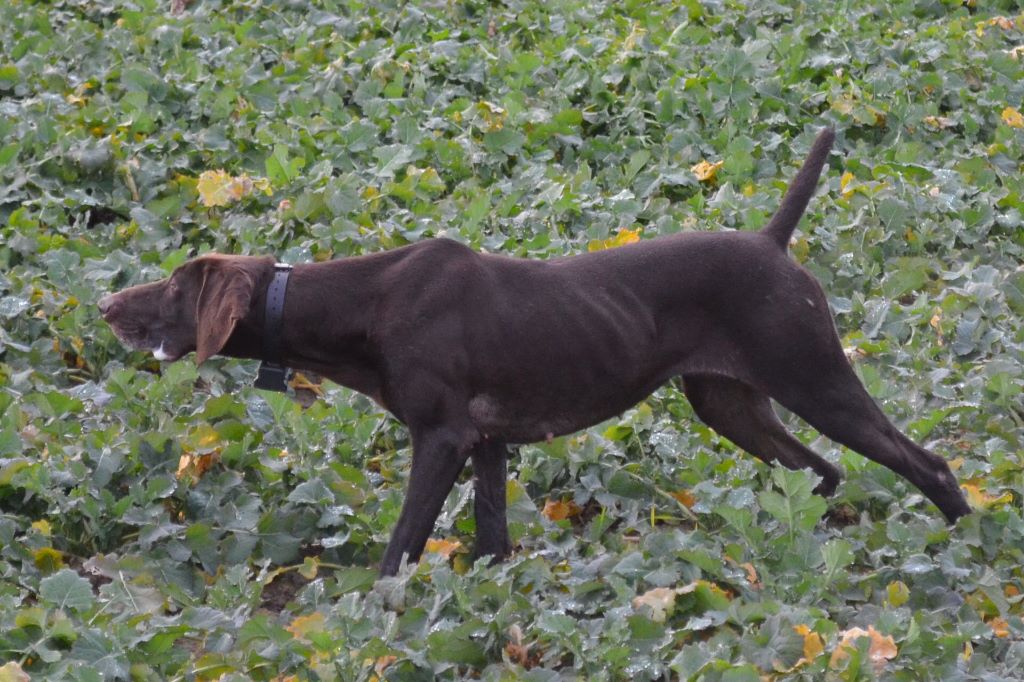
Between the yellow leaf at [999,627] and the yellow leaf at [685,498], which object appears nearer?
the yellow leaf at [999,627]

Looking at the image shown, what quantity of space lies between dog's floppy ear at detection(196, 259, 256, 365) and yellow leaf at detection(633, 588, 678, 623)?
1700 mm

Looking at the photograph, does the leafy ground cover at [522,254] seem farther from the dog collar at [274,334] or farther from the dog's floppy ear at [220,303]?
the dog's floppy ear at [220,303]

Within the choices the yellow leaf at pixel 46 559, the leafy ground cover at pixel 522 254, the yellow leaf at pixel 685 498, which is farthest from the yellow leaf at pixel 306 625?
the yellow leaf at pixel 685 498

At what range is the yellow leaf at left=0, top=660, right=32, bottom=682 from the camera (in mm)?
4500

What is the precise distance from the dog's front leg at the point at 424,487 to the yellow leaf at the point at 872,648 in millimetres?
1472

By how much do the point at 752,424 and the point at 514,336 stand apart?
121cm

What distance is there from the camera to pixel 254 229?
8.26 meters

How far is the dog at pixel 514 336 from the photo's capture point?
213 inches

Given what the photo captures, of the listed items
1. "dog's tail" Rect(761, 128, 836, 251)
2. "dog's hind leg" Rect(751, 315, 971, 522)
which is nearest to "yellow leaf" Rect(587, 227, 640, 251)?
"dog's tail" Rect(761, 128, 836, 251)

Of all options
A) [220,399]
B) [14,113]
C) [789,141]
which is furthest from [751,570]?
[14,113]

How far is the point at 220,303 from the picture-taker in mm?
5418

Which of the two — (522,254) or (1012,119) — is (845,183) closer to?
(1012,119)

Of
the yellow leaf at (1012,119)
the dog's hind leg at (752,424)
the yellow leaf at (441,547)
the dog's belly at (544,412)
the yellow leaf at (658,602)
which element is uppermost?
the yellow leaf at (1012,119)

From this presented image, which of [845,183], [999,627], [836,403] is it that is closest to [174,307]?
[836,403]
